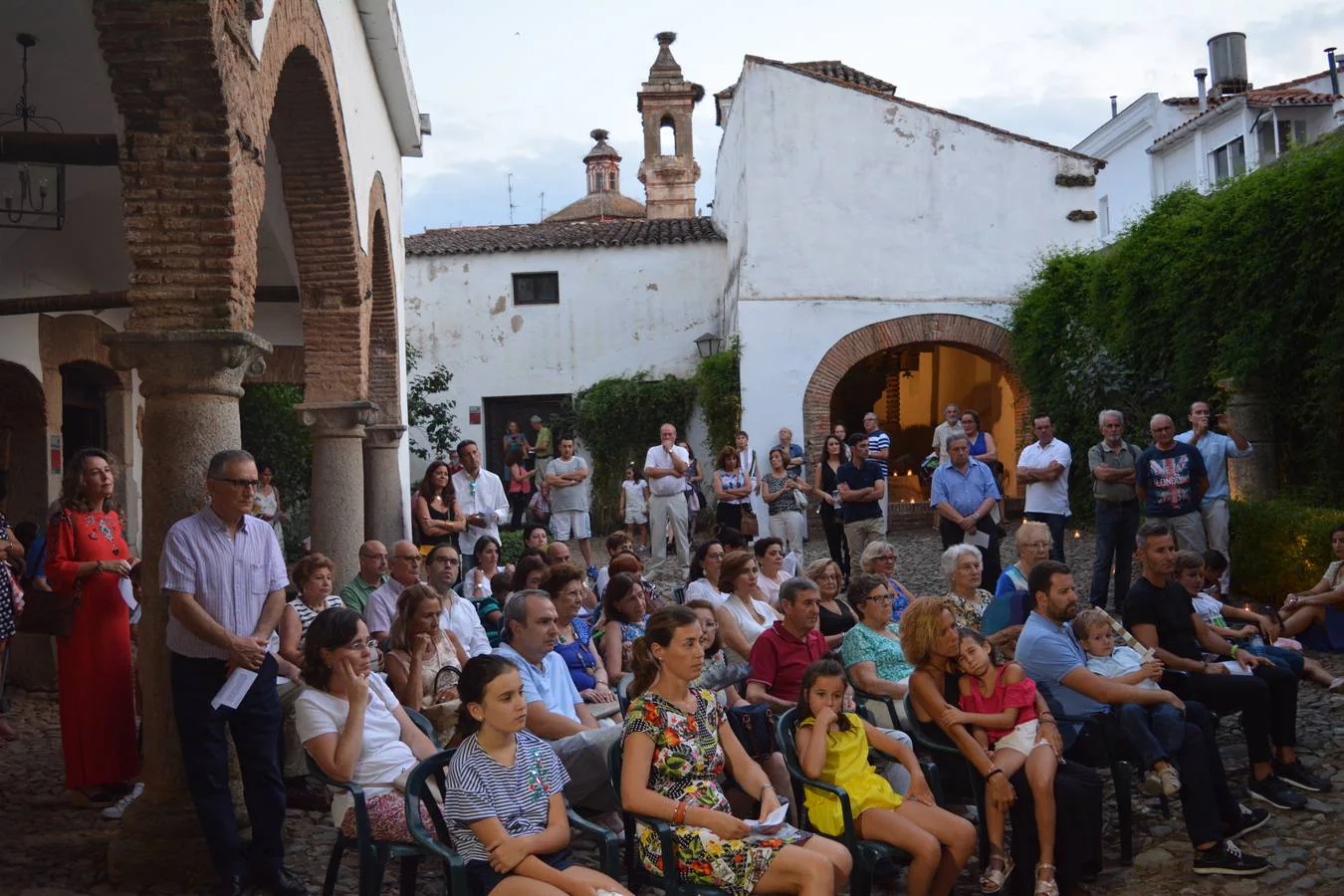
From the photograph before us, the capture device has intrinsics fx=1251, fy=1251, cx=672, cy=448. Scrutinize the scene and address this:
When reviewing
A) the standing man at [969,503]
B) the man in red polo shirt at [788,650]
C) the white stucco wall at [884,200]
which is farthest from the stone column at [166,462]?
the white stucco wall at [884,200]

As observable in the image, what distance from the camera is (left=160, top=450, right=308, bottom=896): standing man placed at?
4668 millimetres

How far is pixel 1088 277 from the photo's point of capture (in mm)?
16188

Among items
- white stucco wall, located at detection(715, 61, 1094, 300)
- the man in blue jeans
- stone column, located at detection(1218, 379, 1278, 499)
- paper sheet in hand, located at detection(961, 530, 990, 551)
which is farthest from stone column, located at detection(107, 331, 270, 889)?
white stucco wall, located at detection(715, 61, 1094, 300)

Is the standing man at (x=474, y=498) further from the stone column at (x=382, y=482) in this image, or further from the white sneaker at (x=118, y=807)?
the white sneaker at (x=118, y=807)

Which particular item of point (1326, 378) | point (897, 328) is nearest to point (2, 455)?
point (1326, 378)

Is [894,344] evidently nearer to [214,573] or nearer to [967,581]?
[967,581]

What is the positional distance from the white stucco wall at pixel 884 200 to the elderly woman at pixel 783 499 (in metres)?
6.94

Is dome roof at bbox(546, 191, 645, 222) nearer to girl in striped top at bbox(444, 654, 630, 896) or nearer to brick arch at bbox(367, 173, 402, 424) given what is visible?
brick arch at bbox(367, 173, 402, 424)

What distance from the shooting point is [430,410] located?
20938mm

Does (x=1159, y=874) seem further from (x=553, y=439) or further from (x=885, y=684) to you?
(x=553, y=439)

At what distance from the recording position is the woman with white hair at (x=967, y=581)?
6.64m

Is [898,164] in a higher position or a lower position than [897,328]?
higher

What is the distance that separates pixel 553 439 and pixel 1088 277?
9.69m

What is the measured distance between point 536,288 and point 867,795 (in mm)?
18480
